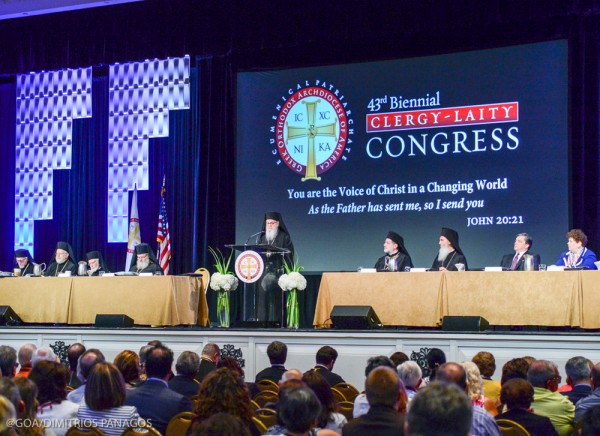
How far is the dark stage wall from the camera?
455 inches

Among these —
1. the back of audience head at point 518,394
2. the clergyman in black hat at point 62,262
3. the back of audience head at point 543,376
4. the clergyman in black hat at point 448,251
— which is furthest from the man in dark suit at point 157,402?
the clergyman in black hat at point 62,262

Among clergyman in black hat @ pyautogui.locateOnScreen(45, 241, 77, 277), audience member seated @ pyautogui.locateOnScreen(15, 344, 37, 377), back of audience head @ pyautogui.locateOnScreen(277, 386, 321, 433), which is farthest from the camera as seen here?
clergyman in black hat @ pyautogui.locateOnScreen(45, 241, 77, 277)

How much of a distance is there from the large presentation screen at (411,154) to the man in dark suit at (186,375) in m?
6.61

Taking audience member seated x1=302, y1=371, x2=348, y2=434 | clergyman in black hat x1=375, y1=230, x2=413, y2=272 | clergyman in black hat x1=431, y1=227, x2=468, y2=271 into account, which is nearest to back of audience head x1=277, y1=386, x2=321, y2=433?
audience member seated x1=302, y1=371, x2=348, y2=434

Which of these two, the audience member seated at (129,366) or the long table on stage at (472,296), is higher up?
the long table on stage at (472,296)

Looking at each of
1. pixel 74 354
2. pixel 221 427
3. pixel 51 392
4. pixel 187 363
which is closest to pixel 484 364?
pixel 187 363

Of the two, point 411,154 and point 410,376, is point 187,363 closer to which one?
point 410,376

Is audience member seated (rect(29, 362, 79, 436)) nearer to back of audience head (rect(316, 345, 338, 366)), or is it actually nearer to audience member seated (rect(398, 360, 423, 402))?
audience member seated (rect(398, 360, 423, 402))

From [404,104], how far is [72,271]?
518 cm

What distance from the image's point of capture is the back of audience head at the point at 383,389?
3859mm

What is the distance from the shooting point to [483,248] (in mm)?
11742

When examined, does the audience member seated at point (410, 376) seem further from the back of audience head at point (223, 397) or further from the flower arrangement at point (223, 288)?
the flower arrangement at point (223, 288)

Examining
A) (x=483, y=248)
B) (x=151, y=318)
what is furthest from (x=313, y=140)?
(x=151, y=318)

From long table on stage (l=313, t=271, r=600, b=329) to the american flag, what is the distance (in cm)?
366
